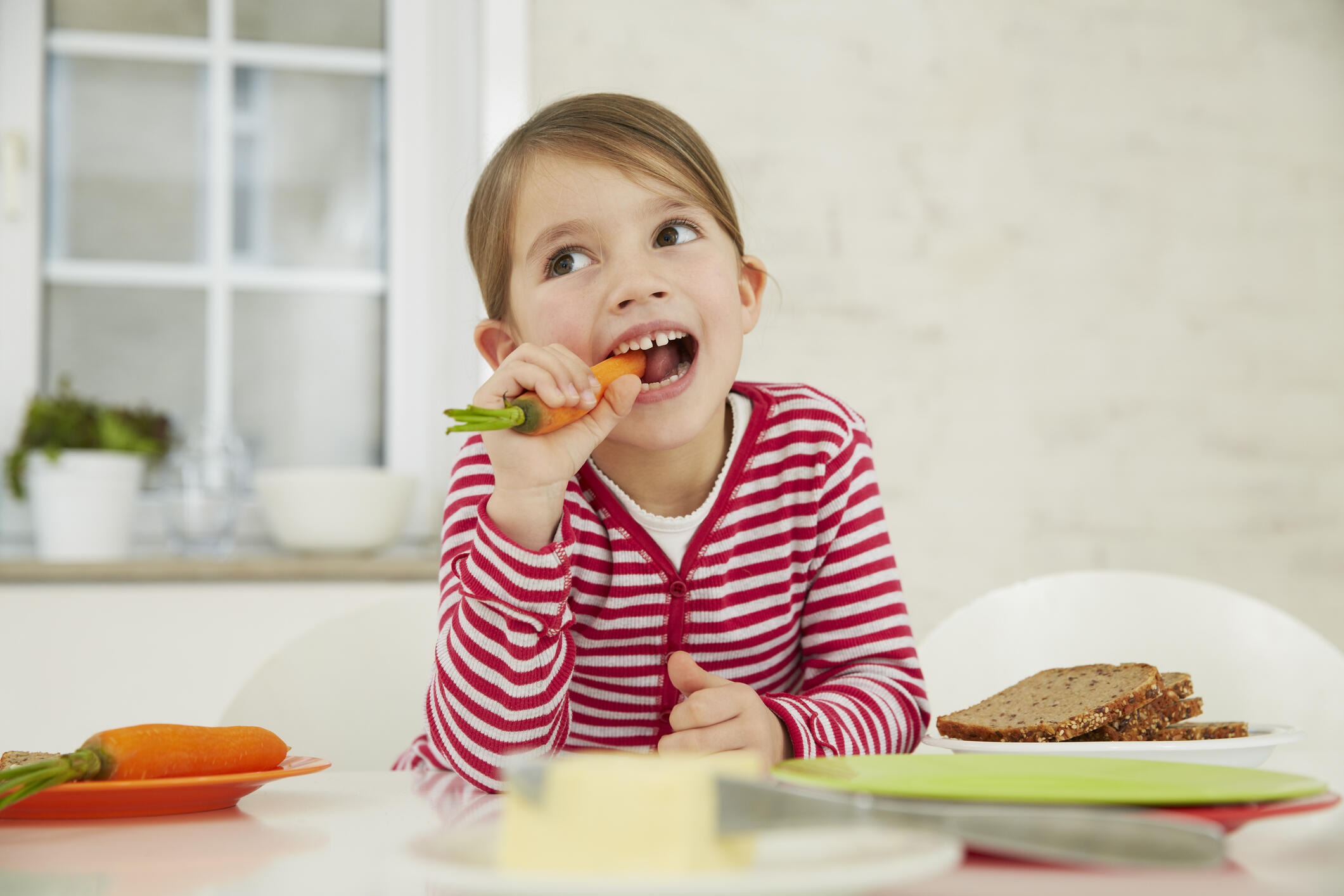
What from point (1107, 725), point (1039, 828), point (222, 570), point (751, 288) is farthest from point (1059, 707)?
point (222, 570)

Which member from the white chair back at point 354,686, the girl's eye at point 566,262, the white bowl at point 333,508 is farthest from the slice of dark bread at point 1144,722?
the white bowl at point 333,508

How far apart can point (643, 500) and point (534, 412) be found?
0.39 metres

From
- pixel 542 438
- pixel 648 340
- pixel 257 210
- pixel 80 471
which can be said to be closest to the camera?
pixel 542 438

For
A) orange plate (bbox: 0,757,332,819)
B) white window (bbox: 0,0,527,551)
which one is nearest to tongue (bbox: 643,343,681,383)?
orange plate (bbox: 0,757,332,819)

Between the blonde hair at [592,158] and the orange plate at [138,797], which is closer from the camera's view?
the orange plate at [138,797]

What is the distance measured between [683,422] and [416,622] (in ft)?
1.31

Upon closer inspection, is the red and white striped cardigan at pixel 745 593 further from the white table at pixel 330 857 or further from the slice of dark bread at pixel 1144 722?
the white table at pixel 330 857

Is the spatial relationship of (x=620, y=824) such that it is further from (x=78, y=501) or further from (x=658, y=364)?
(x=78, y=501)

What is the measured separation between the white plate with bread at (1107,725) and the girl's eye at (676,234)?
0.50 m

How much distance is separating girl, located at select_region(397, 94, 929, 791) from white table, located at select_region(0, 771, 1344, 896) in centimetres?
24

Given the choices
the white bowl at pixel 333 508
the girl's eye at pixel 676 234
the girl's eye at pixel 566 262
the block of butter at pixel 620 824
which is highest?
the girl's eye at pixel 676 234

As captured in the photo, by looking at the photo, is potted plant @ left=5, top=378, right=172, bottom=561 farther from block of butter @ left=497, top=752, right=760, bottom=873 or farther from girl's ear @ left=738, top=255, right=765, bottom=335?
block of butter @ left=497, top=752, right=760, bottom=873

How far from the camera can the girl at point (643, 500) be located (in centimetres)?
84

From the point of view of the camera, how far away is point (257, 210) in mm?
2332
